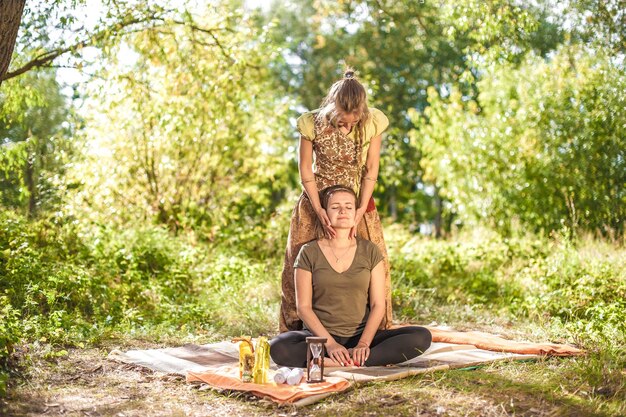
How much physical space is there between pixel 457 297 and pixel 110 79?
418cm

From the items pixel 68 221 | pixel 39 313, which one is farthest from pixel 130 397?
pixel 68 221

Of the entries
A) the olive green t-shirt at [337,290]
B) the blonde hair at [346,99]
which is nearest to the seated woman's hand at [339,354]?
the olive green t-shirt at [337,290]

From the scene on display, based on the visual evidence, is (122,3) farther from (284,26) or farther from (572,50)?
(284,26)

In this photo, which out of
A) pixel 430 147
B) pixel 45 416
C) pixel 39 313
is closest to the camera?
pixel 45 416

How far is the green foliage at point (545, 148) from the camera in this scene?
9328mm

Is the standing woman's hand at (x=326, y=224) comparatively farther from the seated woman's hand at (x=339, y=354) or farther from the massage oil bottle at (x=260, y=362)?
the massage oil bottle at (x=260, y=362)

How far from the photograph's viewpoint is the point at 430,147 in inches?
467

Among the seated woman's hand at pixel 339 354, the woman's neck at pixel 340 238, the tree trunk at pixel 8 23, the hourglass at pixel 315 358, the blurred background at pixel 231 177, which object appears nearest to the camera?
the hourglass at pixel 315 358

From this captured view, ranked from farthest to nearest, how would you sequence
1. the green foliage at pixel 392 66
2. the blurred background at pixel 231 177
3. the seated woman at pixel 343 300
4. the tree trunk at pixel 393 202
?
the tree trunk at pixel 393 202
the green foliage at pixel 392 66
the blurred background at pixel 231 177
the seated woman at pixel 343 300

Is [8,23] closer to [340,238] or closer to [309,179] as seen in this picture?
[309,179]

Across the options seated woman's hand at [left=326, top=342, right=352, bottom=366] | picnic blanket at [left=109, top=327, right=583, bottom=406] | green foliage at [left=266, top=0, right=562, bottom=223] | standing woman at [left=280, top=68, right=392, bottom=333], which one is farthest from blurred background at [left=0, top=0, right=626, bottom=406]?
green foliage at [left=266, top=0, right=562, bottom=223]

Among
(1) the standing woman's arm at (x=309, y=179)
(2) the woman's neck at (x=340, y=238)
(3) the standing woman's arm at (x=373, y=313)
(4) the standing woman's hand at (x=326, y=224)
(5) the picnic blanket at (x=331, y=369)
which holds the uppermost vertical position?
(1) the standing woman's arm at (x=309, y=179)

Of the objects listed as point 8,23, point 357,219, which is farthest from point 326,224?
point 8,23

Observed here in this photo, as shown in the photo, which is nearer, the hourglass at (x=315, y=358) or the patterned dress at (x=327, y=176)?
the hourglass at (x=315, y=358)
